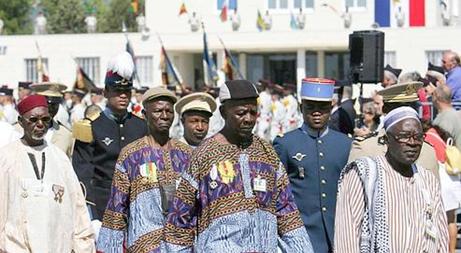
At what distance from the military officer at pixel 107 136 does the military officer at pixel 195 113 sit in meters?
0.42

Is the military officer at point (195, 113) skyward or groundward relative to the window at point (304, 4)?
groundward

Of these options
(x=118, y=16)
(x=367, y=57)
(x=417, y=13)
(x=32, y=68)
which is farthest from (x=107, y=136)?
(x=118, y=16)

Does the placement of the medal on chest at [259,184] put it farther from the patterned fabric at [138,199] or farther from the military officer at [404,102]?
the military officer at [404,102]

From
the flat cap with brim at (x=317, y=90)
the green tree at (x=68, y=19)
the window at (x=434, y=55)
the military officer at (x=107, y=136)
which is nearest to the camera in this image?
the flat cap with brim at (x=317, y=90)

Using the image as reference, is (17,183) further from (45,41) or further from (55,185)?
(45,41)

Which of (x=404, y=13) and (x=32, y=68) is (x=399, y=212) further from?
(x=32, y=68)

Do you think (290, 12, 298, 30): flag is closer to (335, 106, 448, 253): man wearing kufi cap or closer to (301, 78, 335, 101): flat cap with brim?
(301, 78, 335, 101): flat cap with brim

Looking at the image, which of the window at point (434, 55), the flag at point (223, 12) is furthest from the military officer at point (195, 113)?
the flag at point (223, 12)

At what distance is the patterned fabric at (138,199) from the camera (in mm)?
8344

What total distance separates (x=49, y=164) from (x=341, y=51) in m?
36.9

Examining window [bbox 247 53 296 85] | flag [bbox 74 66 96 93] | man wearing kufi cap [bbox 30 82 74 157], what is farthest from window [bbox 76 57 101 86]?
man wearing kufi cap [bbox 30 82 74 157]

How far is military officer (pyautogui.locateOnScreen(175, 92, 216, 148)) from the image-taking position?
32.3 ft

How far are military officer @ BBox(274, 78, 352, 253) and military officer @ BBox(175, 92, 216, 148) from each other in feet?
4.50

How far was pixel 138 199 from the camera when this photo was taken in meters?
8.44
